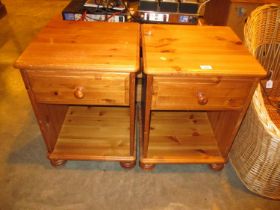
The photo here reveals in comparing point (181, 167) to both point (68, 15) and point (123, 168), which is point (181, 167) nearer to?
point (123, 168)

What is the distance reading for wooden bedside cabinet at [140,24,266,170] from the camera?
777 millimetres

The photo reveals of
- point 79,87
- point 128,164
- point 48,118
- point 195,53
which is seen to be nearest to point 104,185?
point 128,164

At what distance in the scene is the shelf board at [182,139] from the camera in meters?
1.09

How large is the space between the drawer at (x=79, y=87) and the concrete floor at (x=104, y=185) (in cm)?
46

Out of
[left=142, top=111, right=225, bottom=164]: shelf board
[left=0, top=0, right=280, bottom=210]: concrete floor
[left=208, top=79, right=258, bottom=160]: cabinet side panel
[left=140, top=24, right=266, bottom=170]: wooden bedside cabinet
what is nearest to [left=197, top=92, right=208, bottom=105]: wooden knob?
[left=140, top=24, right=266, bottom=170]: wooden bedside cabinet

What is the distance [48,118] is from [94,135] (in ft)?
0.89

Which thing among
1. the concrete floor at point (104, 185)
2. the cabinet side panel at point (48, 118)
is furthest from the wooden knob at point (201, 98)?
the cabinet side panel at point (48, 118)

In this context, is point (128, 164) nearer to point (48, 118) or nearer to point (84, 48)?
point (48, 118)

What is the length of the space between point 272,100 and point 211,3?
1015 millimetres

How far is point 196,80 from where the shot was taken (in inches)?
31.4

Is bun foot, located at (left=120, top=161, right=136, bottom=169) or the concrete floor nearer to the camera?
the concrete floor

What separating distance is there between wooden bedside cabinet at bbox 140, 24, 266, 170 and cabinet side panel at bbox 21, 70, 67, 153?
1.54ft

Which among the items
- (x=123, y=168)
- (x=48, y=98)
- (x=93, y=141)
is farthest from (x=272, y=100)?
(x=48, y=98)

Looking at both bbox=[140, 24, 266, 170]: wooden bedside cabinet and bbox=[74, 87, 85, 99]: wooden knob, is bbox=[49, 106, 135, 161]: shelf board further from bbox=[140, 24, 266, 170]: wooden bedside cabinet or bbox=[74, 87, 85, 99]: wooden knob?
bbox=[74, 87, 85, 99]: wooden knob
